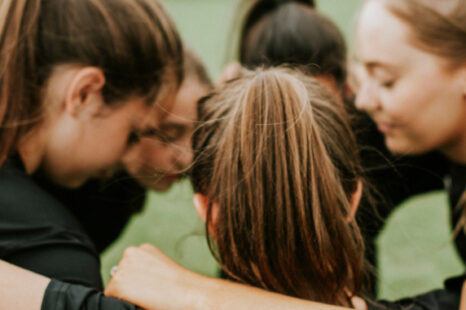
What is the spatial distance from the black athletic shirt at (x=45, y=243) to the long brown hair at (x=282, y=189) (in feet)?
0.68

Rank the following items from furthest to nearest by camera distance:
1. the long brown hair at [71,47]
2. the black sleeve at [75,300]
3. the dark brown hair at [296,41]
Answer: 1. the dark brown hair at [296,41]
2. the long brown hair at [71,47]
3. the black sleeve at [75,300]

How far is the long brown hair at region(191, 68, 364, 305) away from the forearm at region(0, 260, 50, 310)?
274 mm

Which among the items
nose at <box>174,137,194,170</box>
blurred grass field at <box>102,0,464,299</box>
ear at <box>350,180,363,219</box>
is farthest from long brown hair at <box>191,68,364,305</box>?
blurred grass field at <box>102,0,464,299</box>

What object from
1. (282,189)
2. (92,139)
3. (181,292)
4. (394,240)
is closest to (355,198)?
(282,189)

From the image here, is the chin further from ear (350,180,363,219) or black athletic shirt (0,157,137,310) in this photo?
black athletic shirt (0,157,137,310)

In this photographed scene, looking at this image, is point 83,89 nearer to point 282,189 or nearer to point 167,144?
point 167,144

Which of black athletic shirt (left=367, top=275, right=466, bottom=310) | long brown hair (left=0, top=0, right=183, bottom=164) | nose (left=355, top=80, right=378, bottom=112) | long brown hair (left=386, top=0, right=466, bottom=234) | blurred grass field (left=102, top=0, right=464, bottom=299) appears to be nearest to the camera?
black athletic shirt (left=367, top=275, right=466, bottom=310)

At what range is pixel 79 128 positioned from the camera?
1065 mm

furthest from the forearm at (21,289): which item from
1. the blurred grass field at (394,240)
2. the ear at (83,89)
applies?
the blurred grass field at (394,240)

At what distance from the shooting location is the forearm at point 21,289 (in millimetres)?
743

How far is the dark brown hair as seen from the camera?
1288 millimetres

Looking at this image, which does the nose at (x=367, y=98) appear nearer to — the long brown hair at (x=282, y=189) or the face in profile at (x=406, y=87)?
the face in profile at (x=406, y=87)

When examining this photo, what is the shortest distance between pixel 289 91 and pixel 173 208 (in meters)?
Result: 1.87

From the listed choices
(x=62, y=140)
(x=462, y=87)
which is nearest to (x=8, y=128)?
(x=62, y=140)
